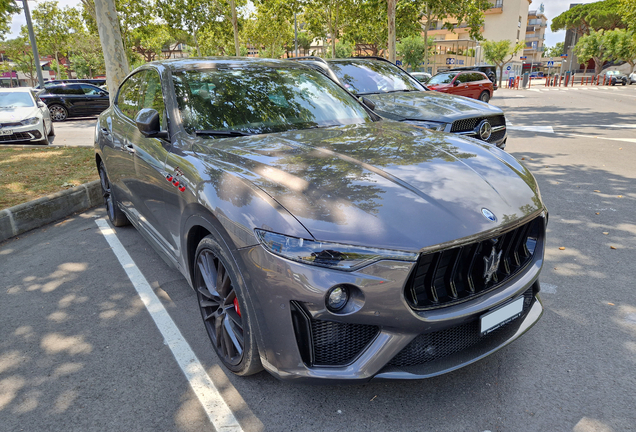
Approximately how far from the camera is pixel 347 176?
227 centimetres

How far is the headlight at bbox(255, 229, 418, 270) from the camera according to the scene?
1.82 m

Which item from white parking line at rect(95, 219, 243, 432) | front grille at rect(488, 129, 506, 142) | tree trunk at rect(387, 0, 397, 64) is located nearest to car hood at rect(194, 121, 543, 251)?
white parking line at rect(95, 219, 243, 432)

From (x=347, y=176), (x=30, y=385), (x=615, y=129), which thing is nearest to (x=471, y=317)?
(x=347, y=176)

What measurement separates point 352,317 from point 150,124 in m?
1.92

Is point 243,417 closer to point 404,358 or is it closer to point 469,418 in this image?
point 404,358

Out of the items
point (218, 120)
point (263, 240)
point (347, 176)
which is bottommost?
point (263, 240)

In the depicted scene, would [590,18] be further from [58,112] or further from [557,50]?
[58,112]

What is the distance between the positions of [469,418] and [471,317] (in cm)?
53

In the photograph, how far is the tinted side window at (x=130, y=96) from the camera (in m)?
3.95

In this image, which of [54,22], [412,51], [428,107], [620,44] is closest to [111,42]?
[428,107]

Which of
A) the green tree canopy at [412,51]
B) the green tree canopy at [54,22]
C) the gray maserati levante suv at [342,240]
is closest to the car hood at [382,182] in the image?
the gray maserati levante suv at [342,240]

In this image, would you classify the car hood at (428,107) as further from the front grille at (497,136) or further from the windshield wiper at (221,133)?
the windshield wiper at (221,133)

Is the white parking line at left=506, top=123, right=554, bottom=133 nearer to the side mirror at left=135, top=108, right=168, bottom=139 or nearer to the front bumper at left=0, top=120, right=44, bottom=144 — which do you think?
the side mirror at left=135, top=108, right=168, bottom=139

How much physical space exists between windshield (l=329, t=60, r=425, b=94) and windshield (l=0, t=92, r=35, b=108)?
27.1ft
